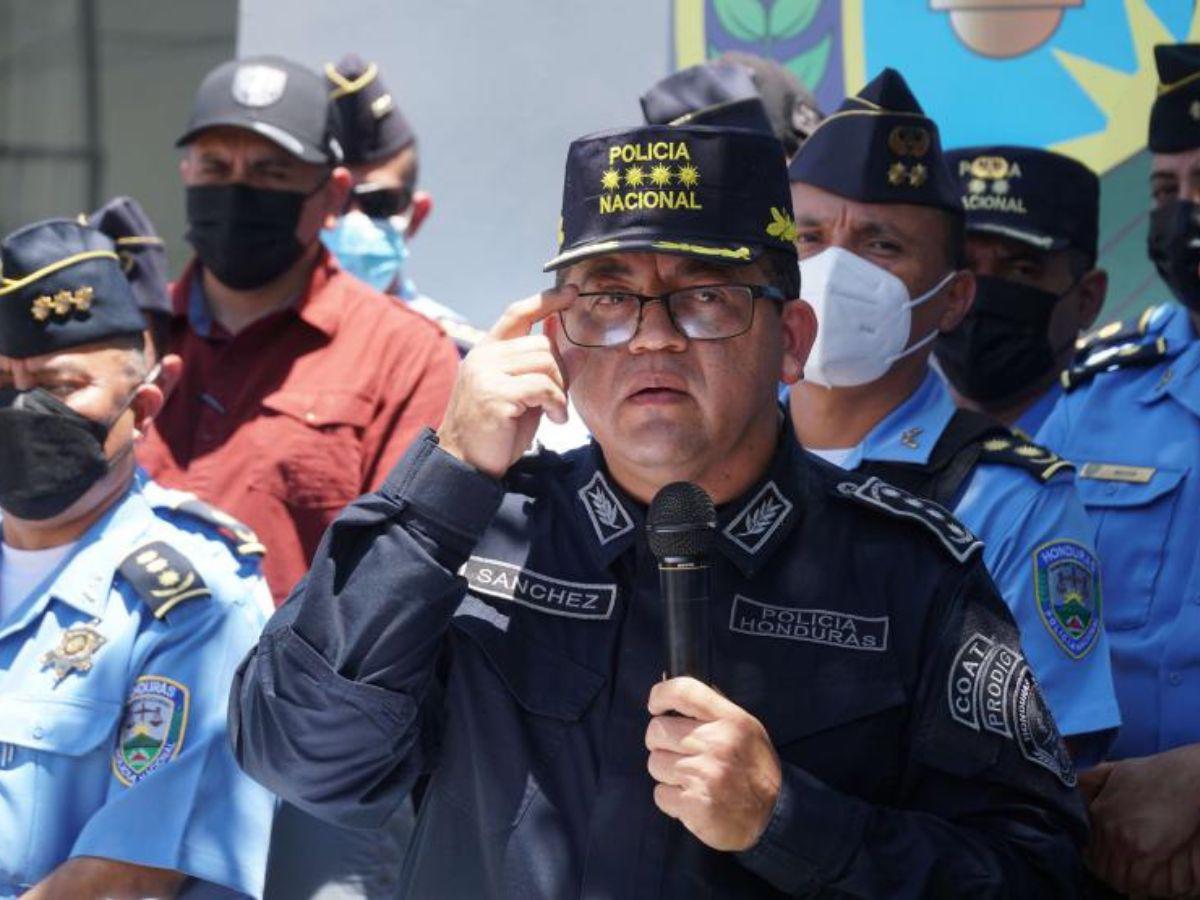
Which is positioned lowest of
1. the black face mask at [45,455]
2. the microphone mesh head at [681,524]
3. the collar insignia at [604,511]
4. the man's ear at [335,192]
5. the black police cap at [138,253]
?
the black face mask at [45,455]

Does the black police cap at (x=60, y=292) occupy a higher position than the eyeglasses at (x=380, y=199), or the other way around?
the black police cap at (x=60, y=292)

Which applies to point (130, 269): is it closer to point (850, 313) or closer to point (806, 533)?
point (850, 313)

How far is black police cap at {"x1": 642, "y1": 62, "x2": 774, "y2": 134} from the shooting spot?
4.74m

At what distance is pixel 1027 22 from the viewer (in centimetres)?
566

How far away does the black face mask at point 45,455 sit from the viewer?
4.00 meters

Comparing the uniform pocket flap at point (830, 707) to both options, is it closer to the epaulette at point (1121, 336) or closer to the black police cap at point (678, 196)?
the black police cap at point (678, 196)

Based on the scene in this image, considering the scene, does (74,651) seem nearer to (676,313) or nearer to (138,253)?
(138,253)

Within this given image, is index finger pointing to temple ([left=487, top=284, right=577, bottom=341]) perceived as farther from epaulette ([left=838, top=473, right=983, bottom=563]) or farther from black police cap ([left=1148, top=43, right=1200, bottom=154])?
black police cap ([left=1148, top=43, right=1200, bottom=154])

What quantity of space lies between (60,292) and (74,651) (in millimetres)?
770

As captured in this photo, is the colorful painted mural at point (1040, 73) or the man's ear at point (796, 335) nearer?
the man's ear at point (796, 335)

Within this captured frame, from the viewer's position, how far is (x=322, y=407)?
192 inches

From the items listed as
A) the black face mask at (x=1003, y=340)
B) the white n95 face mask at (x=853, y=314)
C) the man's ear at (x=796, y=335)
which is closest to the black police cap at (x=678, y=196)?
the man's ear at (x=796, y=335)

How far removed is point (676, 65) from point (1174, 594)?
2.87 metres

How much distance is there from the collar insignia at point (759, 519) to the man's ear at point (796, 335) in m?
0.20
